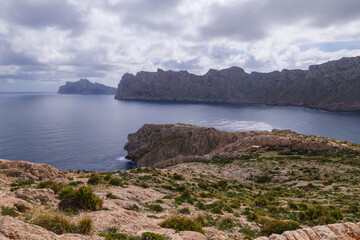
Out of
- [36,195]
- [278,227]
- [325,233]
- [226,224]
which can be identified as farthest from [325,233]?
[36,195]

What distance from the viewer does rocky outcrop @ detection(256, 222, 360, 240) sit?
40.1 ft

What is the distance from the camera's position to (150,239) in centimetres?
1040

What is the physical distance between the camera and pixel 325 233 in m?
13.2

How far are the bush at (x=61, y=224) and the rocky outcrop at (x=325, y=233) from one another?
31.3 ft

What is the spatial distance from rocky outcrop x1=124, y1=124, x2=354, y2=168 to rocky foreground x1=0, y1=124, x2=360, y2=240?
3.28 feet

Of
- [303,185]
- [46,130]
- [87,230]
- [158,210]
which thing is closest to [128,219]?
[87,230]

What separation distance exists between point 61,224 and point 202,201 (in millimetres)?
15345

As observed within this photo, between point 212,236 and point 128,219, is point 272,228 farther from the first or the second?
point 128,219

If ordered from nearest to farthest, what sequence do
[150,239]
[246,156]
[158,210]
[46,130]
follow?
[150,239] → [158,210] → [246,156] → [46,130]

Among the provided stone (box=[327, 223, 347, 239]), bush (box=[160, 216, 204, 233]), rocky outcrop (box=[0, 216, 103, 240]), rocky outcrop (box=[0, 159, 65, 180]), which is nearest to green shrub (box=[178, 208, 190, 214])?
bush (box=[160, 216, 204, 233])

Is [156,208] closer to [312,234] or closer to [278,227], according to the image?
[278,227]

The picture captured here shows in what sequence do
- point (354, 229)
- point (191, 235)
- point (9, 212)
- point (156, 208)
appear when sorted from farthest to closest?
point (156, 208) < point (354, 229) < point (191, 235) < point (9, 212)

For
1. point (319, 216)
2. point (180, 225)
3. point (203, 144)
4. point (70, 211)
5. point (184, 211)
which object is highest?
point (70, 211)

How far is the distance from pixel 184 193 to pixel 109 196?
29.4ft
